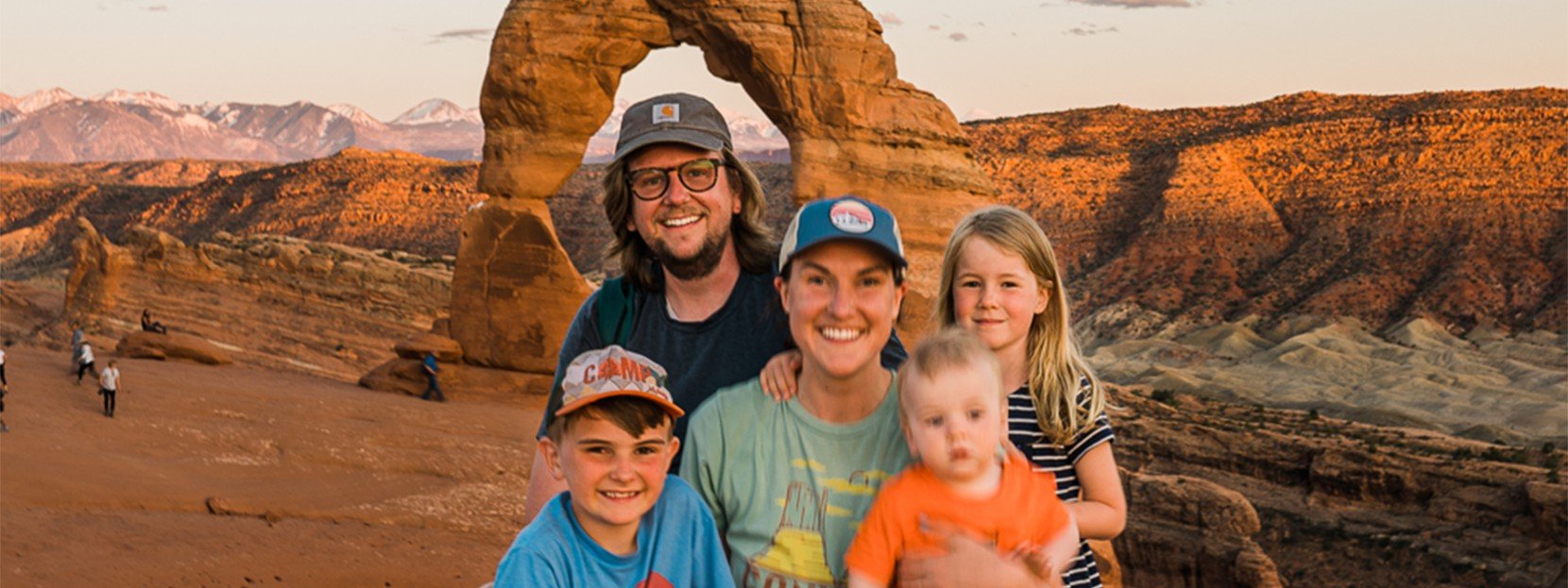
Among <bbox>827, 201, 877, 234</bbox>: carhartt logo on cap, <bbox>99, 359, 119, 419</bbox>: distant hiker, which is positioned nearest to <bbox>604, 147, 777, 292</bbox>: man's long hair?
<bbox>827, 201, 877, 234</bbox>: carhartt logo on cap

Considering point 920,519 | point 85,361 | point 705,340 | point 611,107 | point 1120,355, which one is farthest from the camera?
point 1120,355

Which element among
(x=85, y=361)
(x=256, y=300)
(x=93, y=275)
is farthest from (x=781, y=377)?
(x=256, y=300)

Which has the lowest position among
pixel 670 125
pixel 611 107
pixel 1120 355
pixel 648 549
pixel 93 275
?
pixel 1120 355

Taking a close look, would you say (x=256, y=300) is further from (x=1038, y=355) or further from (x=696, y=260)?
(x=1038, y=355)

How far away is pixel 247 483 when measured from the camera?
11172 millimetres

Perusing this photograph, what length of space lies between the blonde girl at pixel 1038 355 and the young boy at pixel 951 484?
14.0 inches

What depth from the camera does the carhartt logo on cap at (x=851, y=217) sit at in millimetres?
2828

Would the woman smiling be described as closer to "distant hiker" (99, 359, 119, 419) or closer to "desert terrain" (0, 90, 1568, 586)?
"desert terrain" (0, 90, 1568, 586)

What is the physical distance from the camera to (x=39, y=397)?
14.3 meters

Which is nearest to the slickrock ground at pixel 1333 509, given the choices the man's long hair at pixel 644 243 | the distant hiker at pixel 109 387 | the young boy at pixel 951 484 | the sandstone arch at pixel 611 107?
the sandstone arch at pixel 611 107

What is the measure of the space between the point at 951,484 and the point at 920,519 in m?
0.10

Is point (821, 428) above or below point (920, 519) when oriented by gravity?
above

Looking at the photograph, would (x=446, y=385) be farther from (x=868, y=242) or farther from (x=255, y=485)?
(x=868, y=242)

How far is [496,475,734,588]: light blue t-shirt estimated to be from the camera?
9.00 feet
